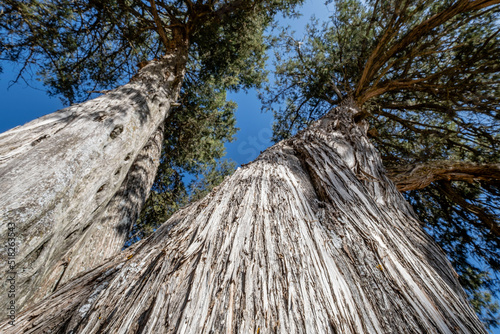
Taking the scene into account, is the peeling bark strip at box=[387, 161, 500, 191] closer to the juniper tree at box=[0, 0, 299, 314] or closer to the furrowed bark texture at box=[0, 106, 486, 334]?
the furrowed bark texture at box=[0, 106, 486, 334]

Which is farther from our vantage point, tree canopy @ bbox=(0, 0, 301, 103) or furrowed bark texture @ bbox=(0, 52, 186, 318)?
tree canopy @ bbox=(0, 0, 301, 103)

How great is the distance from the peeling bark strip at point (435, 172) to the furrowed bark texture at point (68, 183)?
3.39m

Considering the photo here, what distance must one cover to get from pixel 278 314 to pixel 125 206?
2888 millimetres

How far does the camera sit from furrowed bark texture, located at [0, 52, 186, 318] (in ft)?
4.02

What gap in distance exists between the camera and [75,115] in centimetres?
190

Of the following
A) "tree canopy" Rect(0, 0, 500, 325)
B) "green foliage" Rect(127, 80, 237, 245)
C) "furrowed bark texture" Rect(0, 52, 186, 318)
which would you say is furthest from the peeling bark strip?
"green foliage" Rect(127, 80, 237, 245)

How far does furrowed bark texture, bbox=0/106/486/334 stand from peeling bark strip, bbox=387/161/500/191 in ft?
5.74

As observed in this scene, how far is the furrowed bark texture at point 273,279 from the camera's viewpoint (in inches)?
26.1

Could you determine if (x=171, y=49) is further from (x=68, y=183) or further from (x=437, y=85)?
(x=437, y=85)

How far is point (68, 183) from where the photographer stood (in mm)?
1479

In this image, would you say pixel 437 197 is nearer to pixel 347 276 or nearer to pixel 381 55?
pixel 381 55

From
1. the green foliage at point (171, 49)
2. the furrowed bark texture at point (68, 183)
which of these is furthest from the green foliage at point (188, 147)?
the furrowed bark texture at point (68, 183)

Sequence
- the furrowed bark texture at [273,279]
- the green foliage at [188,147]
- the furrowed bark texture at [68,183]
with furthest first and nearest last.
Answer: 1. the green foliage at [188,147]
2. the furrowed bark texture at [68,183]
3. the furrowed bark texture at [273,279]

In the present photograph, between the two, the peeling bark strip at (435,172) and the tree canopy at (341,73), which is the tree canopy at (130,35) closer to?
the tree canopy at (341,73)
